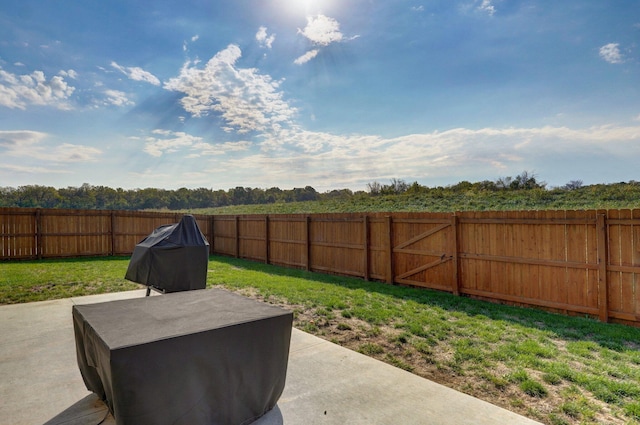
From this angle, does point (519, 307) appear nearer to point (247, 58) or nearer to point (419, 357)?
point (419, 357)

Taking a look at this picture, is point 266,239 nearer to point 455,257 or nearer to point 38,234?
point 455,257

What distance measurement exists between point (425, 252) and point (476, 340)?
124 inches

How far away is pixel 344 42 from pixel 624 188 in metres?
13.3

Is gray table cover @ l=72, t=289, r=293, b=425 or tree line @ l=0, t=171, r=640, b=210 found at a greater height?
tree line @ l=0, t=171, r=640, b=210

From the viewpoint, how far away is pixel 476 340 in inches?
156

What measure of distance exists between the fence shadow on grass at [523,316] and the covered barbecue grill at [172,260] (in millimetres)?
3520

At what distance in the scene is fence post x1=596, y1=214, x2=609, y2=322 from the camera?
4730 mm

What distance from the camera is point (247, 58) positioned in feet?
29.1

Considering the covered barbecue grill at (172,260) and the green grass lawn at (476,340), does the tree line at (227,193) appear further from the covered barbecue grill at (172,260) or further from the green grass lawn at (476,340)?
the covered barbecue grill at (172,260)

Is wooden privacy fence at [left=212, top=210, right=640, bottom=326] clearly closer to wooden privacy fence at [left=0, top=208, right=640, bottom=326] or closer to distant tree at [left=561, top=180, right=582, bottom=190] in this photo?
wooden privacy fence at [left=0, top=208, right=640, bottom=326]

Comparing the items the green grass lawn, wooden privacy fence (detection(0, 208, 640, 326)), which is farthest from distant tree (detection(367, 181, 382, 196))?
the green grass lawn

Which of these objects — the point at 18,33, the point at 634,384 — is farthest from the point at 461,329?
the point at 18,33

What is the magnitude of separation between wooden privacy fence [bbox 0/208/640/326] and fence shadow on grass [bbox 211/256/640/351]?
247 mm

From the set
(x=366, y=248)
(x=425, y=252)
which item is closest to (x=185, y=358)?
(x=425, y=252)
